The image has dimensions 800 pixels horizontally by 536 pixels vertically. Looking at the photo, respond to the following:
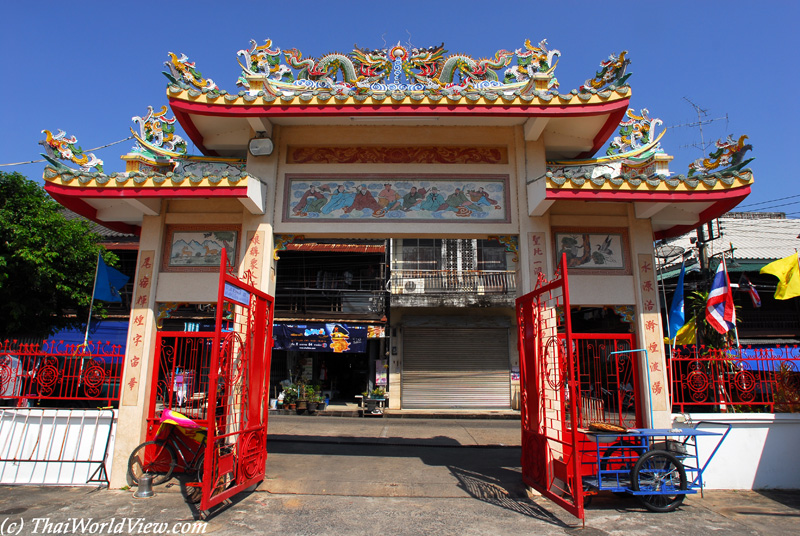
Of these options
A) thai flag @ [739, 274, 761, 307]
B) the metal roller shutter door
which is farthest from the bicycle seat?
the metal roller shutter door

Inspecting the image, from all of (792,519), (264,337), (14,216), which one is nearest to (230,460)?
(264,337)

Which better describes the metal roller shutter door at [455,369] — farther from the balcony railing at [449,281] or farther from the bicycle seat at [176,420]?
the bicycle seat at [176,420]

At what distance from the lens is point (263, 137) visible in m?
7.54

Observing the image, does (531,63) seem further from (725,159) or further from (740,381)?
(740,381)

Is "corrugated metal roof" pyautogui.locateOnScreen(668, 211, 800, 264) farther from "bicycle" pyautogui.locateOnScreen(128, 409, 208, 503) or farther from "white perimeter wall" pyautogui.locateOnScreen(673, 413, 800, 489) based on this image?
"bicycle" pyautogui.locateOnScreen(128, 409, 208, 503)

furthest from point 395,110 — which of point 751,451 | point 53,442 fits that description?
point 751,451

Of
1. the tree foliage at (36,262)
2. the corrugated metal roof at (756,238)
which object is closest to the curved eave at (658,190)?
the corrugated metal roof at (756,238)

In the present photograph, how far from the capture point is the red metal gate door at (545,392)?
589 cm

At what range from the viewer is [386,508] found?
5.92 metres

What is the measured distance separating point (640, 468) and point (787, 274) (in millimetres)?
4564

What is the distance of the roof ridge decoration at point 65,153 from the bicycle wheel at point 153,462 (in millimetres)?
3972

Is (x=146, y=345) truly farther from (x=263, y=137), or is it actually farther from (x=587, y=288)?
(x=587, y=288)

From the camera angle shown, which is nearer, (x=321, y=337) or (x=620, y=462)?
(x=620, y=462)

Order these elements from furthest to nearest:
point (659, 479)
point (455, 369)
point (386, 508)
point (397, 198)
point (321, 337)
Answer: point (455, 369), point (321, 337), point (397, 198), point (386, 508), point (659, 479)
